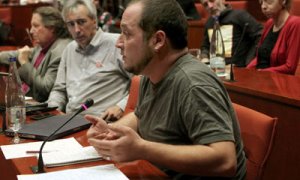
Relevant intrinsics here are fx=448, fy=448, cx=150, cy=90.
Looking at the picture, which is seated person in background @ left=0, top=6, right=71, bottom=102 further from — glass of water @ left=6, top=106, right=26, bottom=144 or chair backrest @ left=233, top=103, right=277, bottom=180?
chair backrest @ left=233, top=103, right=277, bottom=180

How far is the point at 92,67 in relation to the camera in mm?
2656

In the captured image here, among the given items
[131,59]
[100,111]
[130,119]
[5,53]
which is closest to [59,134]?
[130,119]

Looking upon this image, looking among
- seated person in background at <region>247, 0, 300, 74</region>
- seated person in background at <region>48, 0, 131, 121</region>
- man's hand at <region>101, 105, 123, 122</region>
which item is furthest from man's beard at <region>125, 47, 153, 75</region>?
seated person in background at <region>247, 0, 300, 74</region>

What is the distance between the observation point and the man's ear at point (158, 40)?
141 cm

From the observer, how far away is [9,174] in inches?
59.3

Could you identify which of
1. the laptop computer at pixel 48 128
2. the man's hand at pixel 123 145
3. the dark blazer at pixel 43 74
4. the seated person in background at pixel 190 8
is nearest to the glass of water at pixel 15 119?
the laptop computer at pixel 48 128

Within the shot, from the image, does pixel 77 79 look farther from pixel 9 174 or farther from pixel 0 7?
pixel 0 7

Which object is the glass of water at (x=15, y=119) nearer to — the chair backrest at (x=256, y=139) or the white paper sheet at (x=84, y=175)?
the white paper sheet at (x=84, y=175)

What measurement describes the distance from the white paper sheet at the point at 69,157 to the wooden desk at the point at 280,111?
0.87 meters

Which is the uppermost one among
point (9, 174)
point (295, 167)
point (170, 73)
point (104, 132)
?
point (170, 73)

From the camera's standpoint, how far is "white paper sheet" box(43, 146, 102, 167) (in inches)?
56.1

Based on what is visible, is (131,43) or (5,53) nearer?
(131,43)

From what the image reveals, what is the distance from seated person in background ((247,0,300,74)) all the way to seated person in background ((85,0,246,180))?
1880 mm

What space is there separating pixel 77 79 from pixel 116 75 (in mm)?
245
